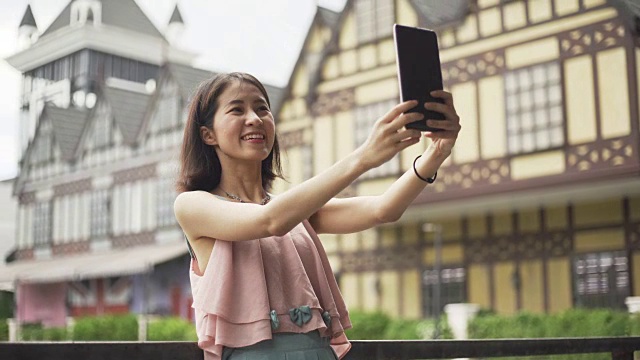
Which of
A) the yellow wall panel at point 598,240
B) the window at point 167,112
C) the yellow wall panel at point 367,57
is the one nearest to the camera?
the yellow wall panel at point 598,240

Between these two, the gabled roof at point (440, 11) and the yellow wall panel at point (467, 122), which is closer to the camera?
the yellow wall panel at point (467, 122)

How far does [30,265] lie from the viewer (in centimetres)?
2369

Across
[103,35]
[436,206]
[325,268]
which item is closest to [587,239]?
[436,206]

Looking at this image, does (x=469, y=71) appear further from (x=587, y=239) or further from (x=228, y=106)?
(x=228, y=106)

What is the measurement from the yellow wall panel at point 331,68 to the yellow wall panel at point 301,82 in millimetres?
382

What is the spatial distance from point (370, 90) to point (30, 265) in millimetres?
13479

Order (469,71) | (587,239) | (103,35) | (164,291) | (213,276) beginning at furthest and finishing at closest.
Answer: (103,35), (164,291), (469,71), (587,239), (213,276)

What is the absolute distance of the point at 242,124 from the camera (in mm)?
1290

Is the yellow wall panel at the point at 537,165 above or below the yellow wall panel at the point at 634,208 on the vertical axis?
above

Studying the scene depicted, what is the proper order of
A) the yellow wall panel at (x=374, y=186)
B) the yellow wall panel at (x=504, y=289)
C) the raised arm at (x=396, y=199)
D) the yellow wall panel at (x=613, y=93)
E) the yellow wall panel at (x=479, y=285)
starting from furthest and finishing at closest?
the yellow wall panel at (x=374, y=186)
the yellow wall panel at (x=479, y=285)
the yellow wall panel at (x=504, y=289)
the yellow wall panel at (x=613, y=93)
the raised arm at (x=396, y=199)

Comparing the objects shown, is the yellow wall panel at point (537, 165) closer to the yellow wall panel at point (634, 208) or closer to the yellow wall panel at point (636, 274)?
the yellow wall panel at point (634, 208)

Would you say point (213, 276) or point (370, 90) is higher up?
point (370, 90)

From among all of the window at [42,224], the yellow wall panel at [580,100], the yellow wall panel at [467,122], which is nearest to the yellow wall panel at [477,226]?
the yellow wall panel at [467,122]

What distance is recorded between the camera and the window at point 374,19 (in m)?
13.7
